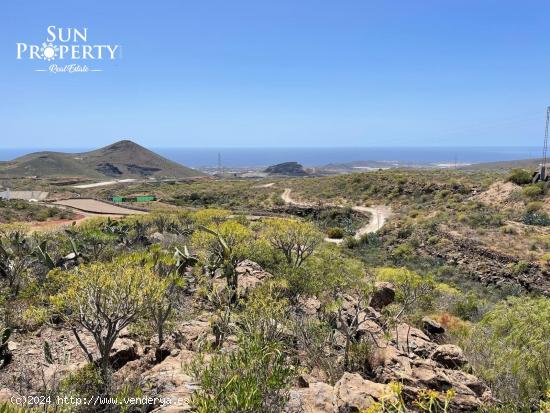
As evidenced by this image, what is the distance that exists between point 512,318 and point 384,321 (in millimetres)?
4191

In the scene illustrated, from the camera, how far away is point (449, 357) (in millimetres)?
10812

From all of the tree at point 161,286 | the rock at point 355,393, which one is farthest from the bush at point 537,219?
the rock at point 355,393

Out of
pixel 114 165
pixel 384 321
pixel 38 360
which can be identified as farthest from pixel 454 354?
pixel 114 165

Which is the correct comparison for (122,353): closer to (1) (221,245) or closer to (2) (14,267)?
(1) (221,245)

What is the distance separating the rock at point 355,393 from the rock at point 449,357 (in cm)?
388

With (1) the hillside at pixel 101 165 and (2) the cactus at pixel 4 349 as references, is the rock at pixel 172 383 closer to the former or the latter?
(2) the cactus at pixel 4 349

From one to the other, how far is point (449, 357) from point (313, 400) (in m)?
5.07

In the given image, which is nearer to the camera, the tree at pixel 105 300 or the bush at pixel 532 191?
the tree at pixel 105 300

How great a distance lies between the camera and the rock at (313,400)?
7344mm

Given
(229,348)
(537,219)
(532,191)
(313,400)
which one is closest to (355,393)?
(313,400)

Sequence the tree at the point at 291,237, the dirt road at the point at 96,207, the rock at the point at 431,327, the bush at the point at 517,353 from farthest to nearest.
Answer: the dirt road at the point at 96,207 → the tree at the point at 291,237 → the rock at the point at 431,327 → the bush at the point at 517,353

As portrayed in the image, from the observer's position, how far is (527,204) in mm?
40875

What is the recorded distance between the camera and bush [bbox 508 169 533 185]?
157 ft

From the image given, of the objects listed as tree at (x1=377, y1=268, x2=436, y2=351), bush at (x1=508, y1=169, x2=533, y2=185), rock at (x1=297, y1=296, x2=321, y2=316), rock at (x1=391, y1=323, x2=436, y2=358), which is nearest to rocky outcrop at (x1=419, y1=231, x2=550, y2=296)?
tree at (x1=377, y1=268, x2=436, y2=351)
